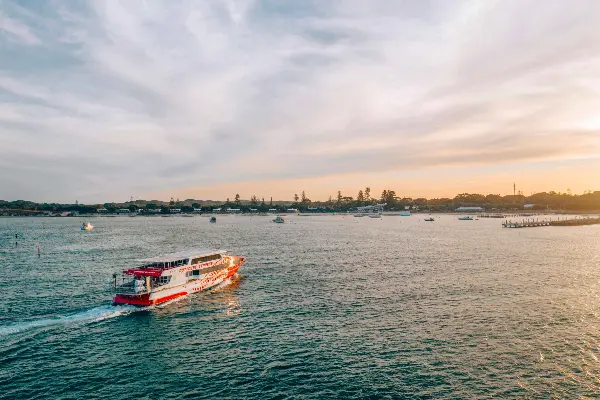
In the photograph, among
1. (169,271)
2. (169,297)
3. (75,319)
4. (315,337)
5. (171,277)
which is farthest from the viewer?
(171,277)

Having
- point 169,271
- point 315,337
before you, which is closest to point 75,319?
point 169,271

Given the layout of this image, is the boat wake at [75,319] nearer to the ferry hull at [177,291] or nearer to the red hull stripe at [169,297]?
the ferry hull at [177,291]

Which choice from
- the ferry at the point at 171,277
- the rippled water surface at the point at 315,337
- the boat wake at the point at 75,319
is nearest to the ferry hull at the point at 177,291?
the ferry at the point at 171,277

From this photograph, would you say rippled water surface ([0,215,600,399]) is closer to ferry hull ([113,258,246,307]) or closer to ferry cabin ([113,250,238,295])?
ferry hull ([113,258,246,307])

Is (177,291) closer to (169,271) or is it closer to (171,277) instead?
(171,277)

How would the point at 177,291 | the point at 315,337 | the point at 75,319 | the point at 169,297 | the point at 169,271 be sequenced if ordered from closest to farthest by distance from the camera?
the point at 315,337 < the point at 75,319 < the point at 169,297 < the point at 169,271 < the point at 177,291

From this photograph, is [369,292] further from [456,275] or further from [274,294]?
[456,275]
